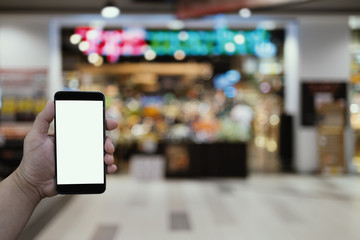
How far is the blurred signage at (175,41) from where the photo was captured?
9570 millimetres

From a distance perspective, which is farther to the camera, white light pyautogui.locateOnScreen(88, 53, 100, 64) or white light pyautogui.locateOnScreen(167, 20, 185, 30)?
white light pyautogui.locateOnScreen(88, 53, 100, 64)

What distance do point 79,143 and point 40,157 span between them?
0.42ft

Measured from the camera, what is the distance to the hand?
1389 mm

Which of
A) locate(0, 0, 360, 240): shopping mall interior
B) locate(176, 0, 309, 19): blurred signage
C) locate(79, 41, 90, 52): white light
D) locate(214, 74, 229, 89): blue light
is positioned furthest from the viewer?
locate(214, 74, 229, 89): blue light

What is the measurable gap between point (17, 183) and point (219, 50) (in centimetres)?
847

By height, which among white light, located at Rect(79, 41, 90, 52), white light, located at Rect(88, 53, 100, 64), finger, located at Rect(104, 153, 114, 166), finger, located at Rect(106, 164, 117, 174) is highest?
white light, located at Rect(79, 41, 90, 52)

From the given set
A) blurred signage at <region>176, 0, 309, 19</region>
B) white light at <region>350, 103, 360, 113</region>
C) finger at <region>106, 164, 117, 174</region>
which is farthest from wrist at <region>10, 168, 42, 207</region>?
white light at <region>350, 103, 360, 113</region>

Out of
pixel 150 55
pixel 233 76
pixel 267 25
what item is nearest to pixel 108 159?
pixel 267 25

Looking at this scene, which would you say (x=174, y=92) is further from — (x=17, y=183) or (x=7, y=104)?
(x=17, y=183)

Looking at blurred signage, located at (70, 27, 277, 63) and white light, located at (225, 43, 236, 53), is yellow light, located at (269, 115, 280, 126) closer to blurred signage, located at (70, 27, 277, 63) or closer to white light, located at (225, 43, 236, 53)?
Result: blurred signage, located at (70, 27, 277, 63)

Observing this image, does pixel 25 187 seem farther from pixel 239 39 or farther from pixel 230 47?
pixel 239 39

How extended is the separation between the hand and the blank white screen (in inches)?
1.2

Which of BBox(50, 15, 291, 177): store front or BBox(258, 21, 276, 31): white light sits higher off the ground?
BBox(258, 21, 276, 31): white light

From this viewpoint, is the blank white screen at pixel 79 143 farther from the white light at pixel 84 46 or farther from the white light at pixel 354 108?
the white light at pixel 354 108
